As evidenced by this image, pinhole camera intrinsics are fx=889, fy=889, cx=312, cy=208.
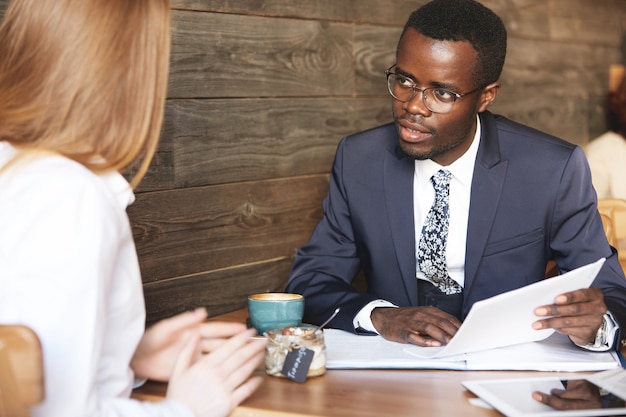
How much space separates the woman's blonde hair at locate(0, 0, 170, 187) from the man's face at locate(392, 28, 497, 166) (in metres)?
0.87

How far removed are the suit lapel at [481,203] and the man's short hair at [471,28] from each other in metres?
0.19

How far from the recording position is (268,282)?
2357mm

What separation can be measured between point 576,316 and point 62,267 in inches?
38.5

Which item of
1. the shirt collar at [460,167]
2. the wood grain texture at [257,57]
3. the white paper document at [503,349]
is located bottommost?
the white paper document at [503,349]

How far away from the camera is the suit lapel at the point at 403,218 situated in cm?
208

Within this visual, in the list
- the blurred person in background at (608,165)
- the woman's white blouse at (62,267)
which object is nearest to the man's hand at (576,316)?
the woman's white blouse at (62,267)

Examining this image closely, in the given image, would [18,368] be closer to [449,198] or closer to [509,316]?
[509,316]

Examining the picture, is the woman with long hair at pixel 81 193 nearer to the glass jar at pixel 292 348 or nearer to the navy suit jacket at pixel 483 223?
the glass jar at pixel 292 348

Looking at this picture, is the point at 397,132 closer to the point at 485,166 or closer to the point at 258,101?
the point at 485,166

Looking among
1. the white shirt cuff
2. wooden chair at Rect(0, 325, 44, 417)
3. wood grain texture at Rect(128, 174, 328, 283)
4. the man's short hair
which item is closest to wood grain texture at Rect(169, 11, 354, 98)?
wood grain texture at Rect(128, 174, 328, 283)

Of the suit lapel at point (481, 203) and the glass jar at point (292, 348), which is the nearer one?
the glass jar at point (292, 348)

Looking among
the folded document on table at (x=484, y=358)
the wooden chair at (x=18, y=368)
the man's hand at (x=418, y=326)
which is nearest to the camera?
the wooden chair at (x=18, y=368)

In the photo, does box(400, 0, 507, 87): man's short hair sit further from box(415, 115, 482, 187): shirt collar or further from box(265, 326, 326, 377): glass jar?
box(265, 326, 326, 377): glass jar

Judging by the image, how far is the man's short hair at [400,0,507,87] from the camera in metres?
2.00
